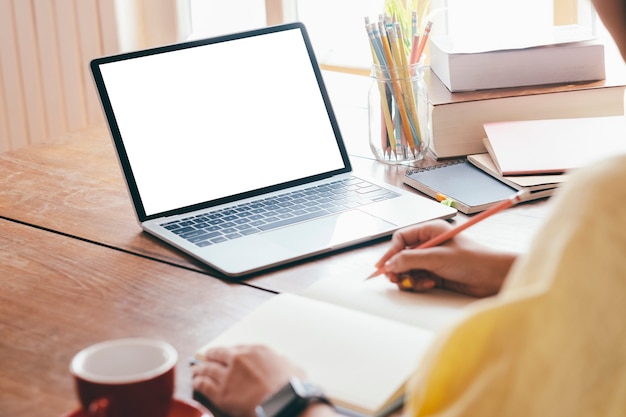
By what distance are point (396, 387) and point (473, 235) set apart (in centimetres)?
45

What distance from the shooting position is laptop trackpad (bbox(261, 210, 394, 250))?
1201 millimetres

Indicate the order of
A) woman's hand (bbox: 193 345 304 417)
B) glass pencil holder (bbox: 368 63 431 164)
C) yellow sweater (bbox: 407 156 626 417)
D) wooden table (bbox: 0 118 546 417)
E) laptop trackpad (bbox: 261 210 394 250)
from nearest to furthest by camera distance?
1. yellow sweater (bbox: 407 156 626 417)
2. woman's hand (bbox: 193 345 304 417)
3. wooden table (bbox: 0 118 546 417)
4. laptop trackpad (bbox: 261 210 394 250)
5. glass pencil holder (bbox: 368 63 431 164)

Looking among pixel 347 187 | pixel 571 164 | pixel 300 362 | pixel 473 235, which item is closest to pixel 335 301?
pixel 300 362

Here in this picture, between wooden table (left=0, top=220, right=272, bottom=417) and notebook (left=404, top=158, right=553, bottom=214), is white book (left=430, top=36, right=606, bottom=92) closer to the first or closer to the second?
notebook (left=404, top=158, right=553, bottom=214)

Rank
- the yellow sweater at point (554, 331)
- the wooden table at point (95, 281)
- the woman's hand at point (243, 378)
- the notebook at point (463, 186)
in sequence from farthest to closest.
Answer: the notebook at point (463, 186) < the wooden table at point (95, 281) < the woman's hand at point (243, 378) < the yellow sweater at point (554, 331)

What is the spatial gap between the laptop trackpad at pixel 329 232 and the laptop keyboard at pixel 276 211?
24 mm

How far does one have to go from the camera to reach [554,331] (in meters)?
0.57

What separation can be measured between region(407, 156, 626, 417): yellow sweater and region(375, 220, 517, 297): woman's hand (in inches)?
16.8

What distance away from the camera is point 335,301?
103cm

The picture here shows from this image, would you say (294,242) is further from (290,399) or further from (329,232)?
(290,399)

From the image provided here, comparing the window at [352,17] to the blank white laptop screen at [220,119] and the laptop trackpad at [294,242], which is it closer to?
the blank white laptop screen at [220,119]

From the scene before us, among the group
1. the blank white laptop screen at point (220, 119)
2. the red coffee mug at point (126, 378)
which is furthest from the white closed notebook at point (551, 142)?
the red coffee mug at point (126, 378)

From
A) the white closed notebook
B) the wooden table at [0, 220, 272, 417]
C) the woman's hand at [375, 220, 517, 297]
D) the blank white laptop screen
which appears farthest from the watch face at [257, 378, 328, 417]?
the white closed notebook

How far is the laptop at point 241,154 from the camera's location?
125 cm
